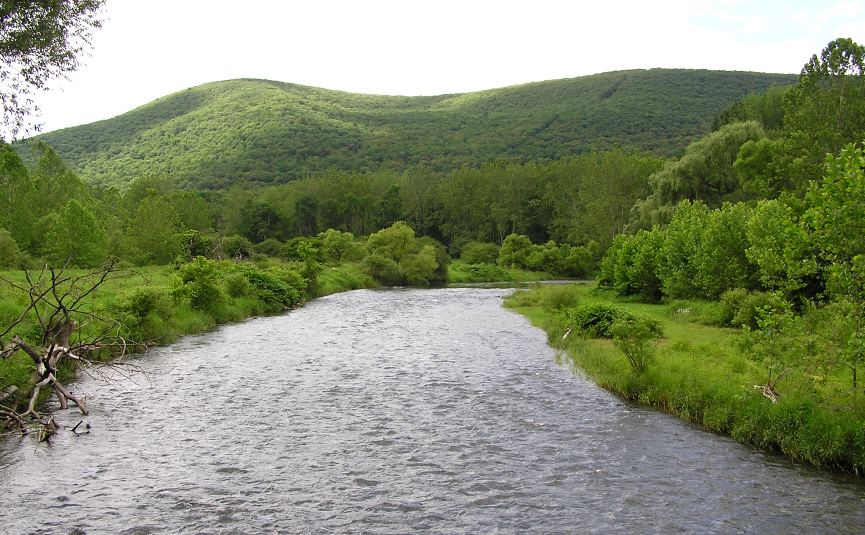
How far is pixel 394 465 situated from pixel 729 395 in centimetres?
1068

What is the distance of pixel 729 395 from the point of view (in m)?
19.6

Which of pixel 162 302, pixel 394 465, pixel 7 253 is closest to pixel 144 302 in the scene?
pixel 162 302

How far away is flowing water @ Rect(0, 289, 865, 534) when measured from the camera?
43.8ft

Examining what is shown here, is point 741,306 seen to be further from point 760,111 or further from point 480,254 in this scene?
point 760,111

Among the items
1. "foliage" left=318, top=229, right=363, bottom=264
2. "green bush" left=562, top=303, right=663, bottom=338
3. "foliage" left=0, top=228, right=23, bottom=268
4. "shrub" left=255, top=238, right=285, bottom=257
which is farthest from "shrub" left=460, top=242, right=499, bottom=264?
"green bush" left=562, top=303, right=663, bottom=338

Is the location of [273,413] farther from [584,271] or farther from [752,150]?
[584,271]

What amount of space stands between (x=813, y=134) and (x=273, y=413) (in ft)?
138

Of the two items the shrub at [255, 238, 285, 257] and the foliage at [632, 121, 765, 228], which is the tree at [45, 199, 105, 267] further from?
the foliage at [632, 121, 765, 228]

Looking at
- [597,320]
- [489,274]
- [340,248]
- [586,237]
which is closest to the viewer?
[597,320]

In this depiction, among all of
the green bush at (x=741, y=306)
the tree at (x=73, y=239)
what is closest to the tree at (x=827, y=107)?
the green bush at (x=741, y=306)

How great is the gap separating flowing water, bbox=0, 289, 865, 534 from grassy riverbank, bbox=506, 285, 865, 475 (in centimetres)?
66

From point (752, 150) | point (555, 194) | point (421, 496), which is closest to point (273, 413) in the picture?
point (421, 496)

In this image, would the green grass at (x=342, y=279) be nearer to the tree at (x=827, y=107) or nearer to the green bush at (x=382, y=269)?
the green bush at (x=382, y=269)

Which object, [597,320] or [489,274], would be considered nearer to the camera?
[597,320]
